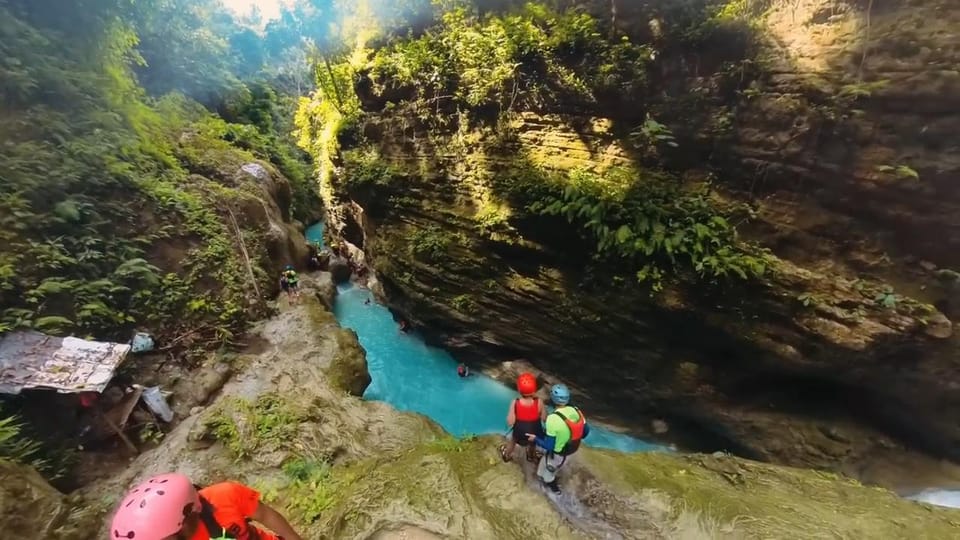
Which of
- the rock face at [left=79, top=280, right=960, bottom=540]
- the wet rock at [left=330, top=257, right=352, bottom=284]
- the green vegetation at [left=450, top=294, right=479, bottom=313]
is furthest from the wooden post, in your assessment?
the wet rock at [left=330, top=257, right=352, bottom=284]

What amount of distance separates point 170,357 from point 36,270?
2.97 m

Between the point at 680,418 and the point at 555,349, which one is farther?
the point at 555,349

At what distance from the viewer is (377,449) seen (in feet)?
26.1

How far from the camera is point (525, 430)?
18.8ft

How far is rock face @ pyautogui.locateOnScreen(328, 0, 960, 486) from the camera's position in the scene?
24.6 feet

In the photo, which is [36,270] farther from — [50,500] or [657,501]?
[657,501]

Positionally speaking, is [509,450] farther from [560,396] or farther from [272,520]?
[272,520]

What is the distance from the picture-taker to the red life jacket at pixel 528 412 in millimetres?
5684

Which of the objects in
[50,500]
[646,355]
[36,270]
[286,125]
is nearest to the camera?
[50,500]

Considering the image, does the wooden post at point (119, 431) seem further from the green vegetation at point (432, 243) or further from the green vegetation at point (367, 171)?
the green vegetation at point (367, 171)

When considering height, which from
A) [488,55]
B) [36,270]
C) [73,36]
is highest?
[73,36]

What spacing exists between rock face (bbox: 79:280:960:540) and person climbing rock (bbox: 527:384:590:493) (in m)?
0.48

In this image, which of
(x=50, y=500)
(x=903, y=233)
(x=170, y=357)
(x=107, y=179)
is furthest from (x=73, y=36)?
(x=903, y=233)

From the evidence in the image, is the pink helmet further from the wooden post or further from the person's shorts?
the wooden post
